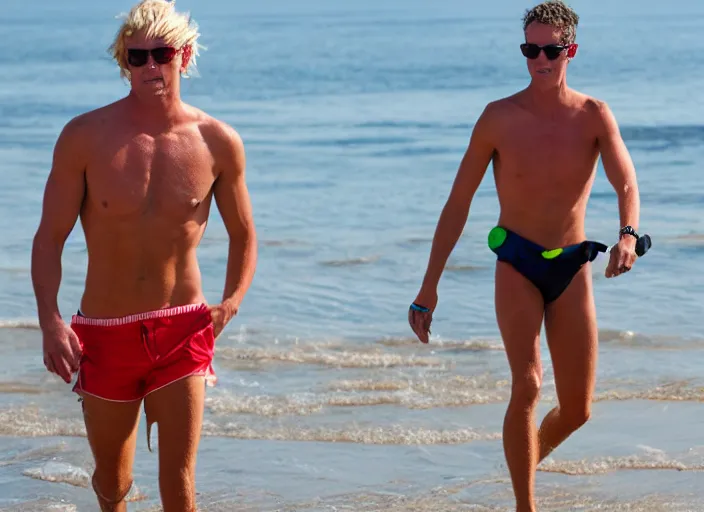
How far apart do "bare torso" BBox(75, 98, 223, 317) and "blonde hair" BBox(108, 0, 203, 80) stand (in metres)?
0.21

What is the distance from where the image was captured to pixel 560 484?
6566 millimetres

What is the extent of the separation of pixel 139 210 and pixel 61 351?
22.8 inches

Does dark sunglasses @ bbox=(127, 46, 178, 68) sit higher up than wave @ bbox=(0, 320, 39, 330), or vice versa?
dark sunglasses @ bbox=(127, 46, 178, 68)

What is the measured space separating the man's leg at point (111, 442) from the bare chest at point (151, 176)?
0.70 meters

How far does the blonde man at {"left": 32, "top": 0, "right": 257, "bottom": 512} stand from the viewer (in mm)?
4707

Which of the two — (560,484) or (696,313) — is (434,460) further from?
(696,313)

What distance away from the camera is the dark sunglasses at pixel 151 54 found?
4754 mm

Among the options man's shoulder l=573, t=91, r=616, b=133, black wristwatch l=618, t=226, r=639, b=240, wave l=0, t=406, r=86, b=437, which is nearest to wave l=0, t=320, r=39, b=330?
wave l=0, t=406, r=86, b=437

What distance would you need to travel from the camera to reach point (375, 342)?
32.1 ft

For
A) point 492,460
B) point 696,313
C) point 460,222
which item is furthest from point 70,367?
point 696,313

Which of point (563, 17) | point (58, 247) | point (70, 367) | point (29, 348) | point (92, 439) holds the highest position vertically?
point (563, 17)

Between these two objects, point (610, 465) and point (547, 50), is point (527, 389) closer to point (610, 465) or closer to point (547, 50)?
point (547, 50)

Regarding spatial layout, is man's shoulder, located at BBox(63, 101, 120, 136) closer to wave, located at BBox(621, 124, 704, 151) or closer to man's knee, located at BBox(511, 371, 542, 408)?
man's knee, located at BBox(511, 371, 542, 408)

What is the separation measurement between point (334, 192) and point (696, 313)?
24.1ft
